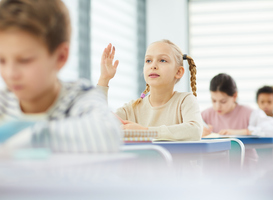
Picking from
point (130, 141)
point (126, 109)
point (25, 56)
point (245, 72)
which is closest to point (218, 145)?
point (130, 141)

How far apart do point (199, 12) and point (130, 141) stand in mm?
4905

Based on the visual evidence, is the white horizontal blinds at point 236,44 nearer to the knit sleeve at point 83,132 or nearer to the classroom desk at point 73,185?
the knit sleeve at point 83,132

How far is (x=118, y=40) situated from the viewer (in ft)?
16.1

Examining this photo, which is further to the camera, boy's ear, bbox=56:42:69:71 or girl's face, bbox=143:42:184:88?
girl's face, bbox=143:42:184:88

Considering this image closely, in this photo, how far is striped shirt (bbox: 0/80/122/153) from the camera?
0.57 metres

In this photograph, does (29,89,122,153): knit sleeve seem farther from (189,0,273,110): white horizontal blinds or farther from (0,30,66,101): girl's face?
(189,0,273,110): white horizontal blinds

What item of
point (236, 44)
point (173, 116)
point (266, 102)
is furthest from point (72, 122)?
point (236, 44)

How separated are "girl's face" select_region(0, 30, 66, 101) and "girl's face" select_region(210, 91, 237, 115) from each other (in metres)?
2.55

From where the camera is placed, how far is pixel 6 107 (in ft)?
2.33

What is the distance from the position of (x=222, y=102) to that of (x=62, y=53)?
2.60m

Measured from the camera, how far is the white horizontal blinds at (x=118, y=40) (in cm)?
445

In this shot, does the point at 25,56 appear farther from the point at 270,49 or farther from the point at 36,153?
the point at 270,49

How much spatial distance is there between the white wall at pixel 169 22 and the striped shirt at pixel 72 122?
15.7ft

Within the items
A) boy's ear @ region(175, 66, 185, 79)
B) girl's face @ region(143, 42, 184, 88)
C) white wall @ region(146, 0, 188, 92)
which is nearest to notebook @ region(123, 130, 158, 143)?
girl's face @ region(143, 42, 184, 88)
